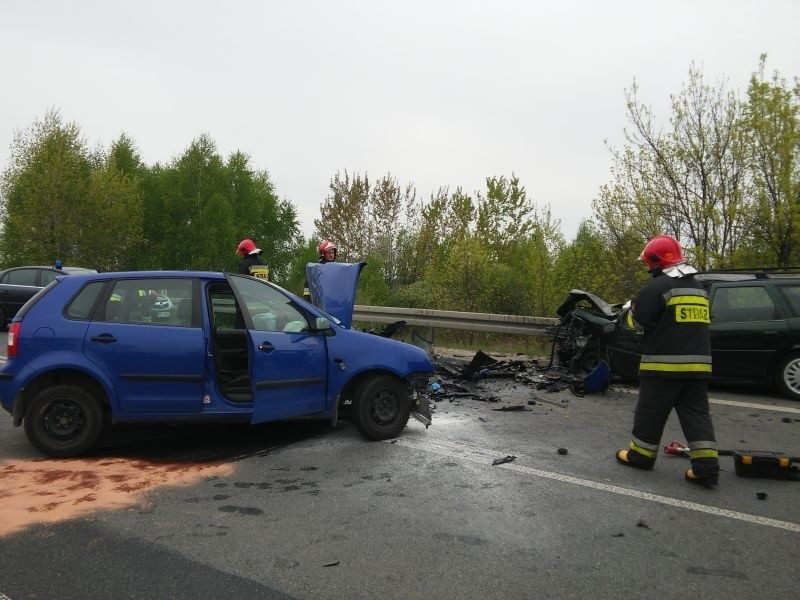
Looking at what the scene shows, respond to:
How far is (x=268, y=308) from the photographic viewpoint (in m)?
5.57

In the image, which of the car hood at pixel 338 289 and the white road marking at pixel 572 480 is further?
the car hood at pixel 338 289

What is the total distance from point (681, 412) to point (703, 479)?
1.71 feet

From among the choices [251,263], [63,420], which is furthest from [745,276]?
[63,420]

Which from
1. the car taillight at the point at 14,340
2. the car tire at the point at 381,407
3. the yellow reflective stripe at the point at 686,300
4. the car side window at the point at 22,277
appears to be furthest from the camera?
the car side window at the point at 22,277

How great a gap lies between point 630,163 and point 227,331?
1227cm

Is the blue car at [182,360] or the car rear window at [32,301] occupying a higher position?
the car rear window at [32,301]

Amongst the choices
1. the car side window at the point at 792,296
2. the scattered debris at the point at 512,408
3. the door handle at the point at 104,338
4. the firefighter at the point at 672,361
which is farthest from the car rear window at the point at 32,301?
the car side window at the point at 792,296

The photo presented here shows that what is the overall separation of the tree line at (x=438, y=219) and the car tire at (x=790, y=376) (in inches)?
248

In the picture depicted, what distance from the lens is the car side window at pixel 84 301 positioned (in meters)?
5.19

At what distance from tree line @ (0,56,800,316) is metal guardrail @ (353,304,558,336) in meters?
5.15

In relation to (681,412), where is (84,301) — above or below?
above

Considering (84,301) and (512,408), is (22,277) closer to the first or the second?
(84,301)

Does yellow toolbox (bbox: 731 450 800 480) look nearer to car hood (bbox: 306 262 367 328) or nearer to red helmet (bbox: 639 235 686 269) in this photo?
red helmet (bbox: 639 235 686 269)

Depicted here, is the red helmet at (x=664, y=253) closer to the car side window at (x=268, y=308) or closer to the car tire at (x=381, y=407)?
the car tire at (x=381, y=407)
